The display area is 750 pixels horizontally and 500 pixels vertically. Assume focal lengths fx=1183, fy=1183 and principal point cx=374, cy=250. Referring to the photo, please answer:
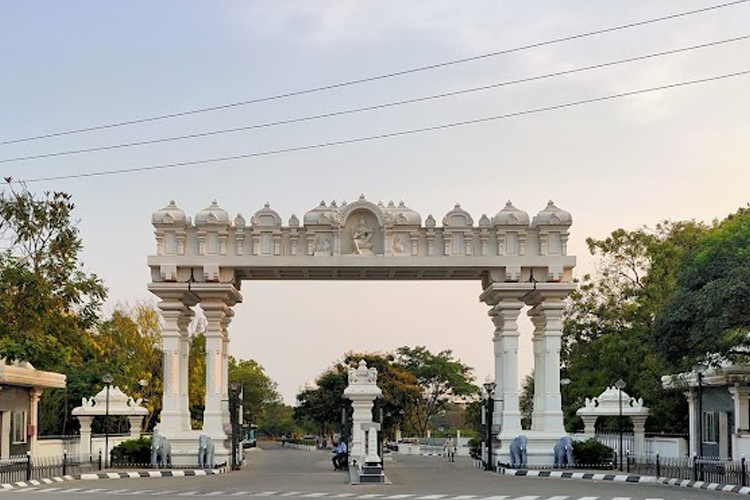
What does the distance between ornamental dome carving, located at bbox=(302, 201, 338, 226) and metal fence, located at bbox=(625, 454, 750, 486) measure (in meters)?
12.0

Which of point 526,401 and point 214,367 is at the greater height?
point 214,367

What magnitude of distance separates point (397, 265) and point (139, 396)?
83.8 ft

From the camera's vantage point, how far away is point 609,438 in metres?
45.5

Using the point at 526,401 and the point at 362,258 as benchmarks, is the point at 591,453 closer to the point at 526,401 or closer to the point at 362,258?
the point at 362,258

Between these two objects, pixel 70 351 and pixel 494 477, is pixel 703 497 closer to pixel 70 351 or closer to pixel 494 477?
pixel 494 477

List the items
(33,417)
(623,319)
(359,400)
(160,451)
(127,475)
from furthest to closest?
(623,319)
(33,417)
(359,400)
(160,451)
(127,475)

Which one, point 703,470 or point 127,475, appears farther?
point 127,475

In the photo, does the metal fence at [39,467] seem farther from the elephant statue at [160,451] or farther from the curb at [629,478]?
the curb at [629,478]

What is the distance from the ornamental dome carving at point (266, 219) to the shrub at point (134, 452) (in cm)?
779

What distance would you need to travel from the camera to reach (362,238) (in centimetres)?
3753

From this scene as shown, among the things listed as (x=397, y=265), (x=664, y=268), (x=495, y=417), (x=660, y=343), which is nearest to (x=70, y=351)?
(x=397, y=265)

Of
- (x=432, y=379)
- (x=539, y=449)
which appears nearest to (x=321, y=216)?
(x=539, y=449)

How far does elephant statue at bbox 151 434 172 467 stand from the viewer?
36344 millimetres

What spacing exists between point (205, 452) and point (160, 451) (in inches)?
58.1
